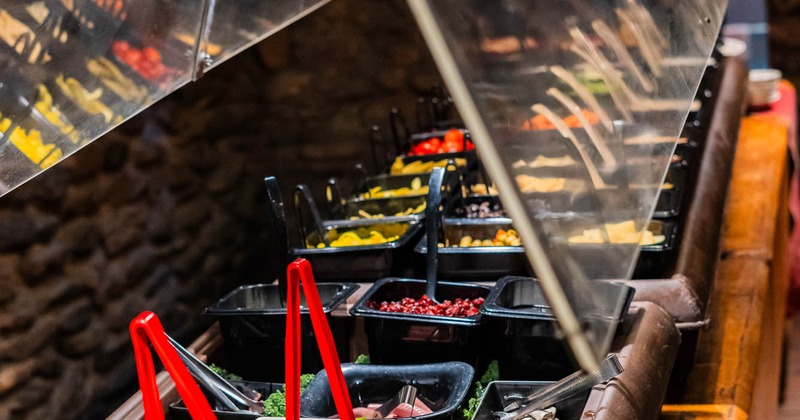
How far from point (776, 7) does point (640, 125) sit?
515cm

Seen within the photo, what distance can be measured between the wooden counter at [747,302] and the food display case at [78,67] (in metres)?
1.36

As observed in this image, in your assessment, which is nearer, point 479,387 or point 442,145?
point 479,387

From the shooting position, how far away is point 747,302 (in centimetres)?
225

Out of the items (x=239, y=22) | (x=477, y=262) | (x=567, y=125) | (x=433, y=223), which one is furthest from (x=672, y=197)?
(x=567, y=125)

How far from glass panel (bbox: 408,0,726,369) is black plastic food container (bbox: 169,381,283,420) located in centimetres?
84

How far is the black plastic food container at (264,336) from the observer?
1.78 metres

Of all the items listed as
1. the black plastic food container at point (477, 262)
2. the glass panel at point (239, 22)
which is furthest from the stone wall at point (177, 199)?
the black plastic food container at point (477, 262)

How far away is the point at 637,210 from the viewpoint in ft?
3.41

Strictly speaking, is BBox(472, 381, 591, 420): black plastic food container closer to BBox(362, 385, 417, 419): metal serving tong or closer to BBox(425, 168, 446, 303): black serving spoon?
BBox(362, 385, 417, 419): metal serving tong

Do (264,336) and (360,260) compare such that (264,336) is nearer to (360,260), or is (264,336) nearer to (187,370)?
(360,260)

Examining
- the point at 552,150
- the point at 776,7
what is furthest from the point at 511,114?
the point at 776,7

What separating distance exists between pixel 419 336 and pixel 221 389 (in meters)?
0.43

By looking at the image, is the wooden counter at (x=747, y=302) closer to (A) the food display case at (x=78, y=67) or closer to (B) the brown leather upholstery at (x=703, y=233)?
(B) the brown leather upholstery at (x=703, y=233)

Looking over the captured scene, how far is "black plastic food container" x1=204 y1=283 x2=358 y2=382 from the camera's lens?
178 cm
